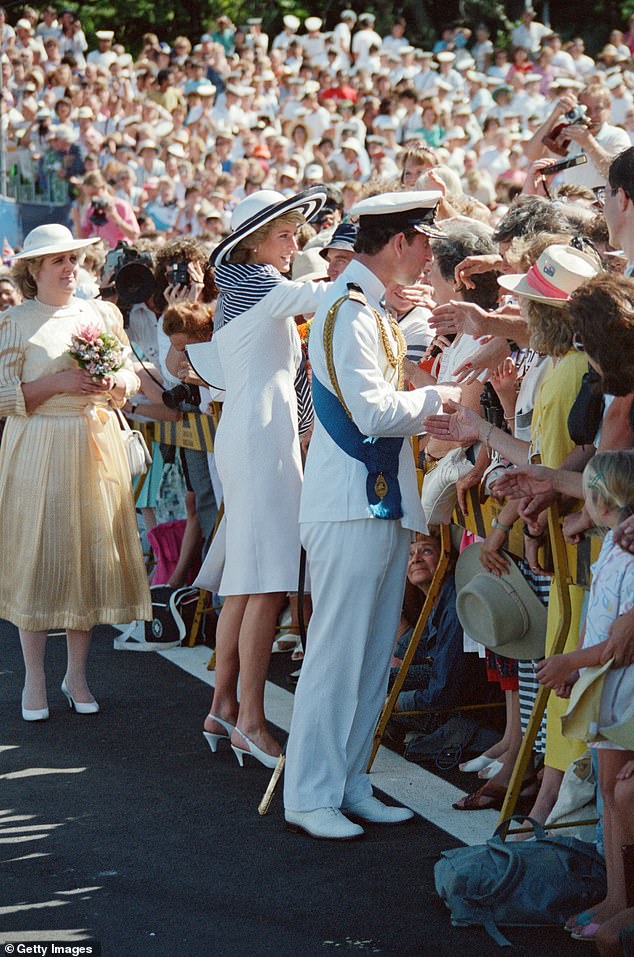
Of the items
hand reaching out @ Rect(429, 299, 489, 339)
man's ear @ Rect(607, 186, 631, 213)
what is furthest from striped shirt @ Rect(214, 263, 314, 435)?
man's ear @ Rect(607, 186, 631, 213)

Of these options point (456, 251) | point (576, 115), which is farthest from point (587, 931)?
point (576, 115)

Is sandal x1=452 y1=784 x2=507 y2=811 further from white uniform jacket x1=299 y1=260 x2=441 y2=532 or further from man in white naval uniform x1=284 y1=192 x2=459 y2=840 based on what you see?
white uniform jacket x1=299 y1=260 x2=441 y2=532

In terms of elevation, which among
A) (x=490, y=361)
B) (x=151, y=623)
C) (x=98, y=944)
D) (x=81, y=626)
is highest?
(x=490, y=361)

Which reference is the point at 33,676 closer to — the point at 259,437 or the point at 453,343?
the point at 259,437

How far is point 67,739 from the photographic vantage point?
256 inches

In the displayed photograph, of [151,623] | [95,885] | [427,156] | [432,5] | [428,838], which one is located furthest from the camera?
[432,5]

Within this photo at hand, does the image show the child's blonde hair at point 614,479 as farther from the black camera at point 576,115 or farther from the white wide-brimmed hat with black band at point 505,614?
the black camera at point 576,115

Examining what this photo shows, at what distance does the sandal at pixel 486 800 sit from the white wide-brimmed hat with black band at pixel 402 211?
207 centimetres

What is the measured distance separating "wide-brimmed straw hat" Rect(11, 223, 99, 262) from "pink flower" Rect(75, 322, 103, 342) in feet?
1.23

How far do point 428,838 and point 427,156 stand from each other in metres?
5.22

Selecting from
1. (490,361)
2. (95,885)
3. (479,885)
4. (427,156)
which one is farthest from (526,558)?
(427,156)

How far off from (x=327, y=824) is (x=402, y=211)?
219 cm

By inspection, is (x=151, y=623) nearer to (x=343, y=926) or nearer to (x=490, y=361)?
(x=490, y=361)

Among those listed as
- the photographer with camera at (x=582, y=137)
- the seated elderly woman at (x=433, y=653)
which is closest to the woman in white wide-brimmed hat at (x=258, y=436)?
the seated elderly woman at (x=433, y=653)
